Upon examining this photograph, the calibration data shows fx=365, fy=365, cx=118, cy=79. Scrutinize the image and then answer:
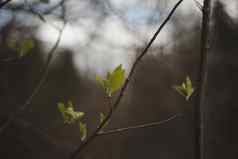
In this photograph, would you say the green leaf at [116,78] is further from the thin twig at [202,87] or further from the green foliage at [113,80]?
the thin twig at [202,87]

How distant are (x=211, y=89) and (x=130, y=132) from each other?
1.82 ft

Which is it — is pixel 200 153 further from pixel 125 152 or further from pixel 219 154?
pixel 125 152

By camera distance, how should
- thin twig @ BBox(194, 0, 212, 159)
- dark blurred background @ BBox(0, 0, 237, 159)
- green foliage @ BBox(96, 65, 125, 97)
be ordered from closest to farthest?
thin twig @ BBox(194, 0, 212, 159), green foliage @ BBox(96, 65, 125, 97), dark blurred background @ BBox(0, 0, 237, 159)

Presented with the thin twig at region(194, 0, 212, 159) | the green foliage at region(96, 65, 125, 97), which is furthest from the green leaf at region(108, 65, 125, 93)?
the thin twig at region(194, 0, 212, 159)

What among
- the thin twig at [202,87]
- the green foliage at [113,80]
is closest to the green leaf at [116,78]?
the green foliage at [113,80]

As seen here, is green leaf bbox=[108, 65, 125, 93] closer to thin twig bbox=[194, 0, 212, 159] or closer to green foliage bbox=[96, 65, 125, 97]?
green foliage bbox=[96, 65, 125, 97]

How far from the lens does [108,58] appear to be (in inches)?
90.4

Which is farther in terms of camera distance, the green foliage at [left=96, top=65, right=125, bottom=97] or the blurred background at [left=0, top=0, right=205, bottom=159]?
the blurred background at [left=0, top=0, right=205, bottom=159]

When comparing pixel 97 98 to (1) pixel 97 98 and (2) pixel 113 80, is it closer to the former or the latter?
(1) pixel 97 98

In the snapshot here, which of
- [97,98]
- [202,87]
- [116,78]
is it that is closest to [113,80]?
[116,78]

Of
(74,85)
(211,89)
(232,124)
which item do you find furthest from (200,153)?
(74,85)

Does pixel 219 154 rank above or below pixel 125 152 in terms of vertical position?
above

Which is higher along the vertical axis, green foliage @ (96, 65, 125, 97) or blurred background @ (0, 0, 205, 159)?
green foliage @ (96, 65, 125, 97)

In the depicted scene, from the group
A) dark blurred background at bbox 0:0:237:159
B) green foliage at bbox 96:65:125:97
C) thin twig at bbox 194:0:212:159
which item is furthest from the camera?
dark blurred background at bbox 0:0:237:159
